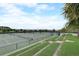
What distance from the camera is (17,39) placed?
442cm

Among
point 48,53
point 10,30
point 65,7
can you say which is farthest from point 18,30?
point 65,7

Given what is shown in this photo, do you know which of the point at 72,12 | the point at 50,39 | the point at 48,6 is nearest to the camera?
the point at 72,12

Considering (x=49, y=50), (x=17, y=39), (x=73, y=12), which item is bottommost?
(x=49, y=50)

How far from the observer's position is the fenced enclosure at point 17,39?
4.15 meters

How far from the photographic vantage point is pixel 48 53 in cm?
393

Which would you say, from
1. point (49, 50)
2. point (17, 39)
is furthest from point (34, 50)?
point (17, 39)

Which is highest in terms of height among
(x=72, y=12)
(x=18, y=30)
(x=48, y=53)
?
(x=72, y=12)

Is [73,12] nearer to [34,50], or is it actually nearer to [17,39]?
[34,50]

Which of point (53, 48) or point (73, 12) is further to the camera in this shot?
point (53, 48)

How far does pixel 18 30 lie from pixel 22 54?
468 millimetres

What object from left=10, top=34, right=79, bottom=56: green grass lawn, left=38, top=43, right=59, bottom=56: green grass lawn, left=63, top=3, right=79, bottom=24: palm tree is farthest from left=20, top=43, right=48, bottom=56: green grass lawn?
left=63, top=3, right=79, bottom=24: palm tree

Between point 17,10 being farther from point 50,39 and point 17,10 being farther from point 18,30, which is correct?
point 50,39

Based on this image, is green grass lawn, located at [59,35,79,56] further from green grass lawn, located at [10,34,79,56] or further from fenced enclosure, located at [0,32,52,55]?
fenced enclosure, located at [0,32,52,55]

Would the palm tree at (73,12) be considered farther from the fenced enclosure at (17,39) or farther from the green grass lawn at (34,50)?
the green grass lawn at (34,50)
